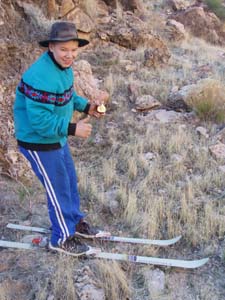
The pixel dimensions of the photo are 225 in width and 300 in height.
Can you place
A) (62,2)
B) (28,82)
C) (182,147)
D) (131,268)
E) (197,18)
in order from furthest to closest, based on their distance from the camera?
(197,18), (62,2), (182,147), (131,268), (28,82)

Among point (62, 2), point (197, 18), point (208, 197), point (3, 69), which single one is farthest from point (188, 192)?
point (197, 18)

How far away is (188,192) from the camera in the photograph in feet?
13.1

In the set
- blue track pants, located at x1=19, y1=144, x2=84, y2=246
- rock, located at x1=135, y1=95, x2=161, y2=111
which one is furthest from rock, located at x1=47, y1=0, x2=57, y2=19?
blue track pants, located at x1=19, y1=144, x2=84, y2=246

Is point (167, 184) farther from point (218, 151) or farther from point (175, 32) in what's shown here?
point (175, 32)

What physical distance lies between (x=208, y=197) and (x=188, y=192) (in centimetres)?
21

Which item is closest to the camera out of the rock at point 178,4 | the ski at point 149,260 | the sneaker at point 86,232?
the ski at point 149,260

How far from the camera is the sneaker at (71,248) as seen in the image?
3.08 meters

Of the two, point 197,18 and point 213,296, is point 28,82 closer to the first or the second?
point 213,296

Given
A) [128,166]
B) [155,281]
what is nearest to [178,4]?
[128,166]

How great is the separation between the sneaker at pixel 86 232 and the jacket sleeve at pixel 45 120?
1079 millimetres

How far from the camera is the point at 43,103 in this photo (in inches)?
97.4

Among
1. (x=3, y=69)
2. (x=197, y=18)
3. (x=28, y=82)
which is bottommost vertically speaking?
(x=197, y=18)

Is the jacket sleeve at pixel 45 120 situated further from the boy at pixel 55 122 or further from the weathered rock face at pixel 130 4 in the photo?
the weathered rock face at pixel 130 4

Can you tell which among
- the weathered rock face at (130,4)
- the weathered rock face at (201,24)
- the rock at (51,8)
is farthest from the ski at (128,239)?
the weathered rock face at (201,24)
